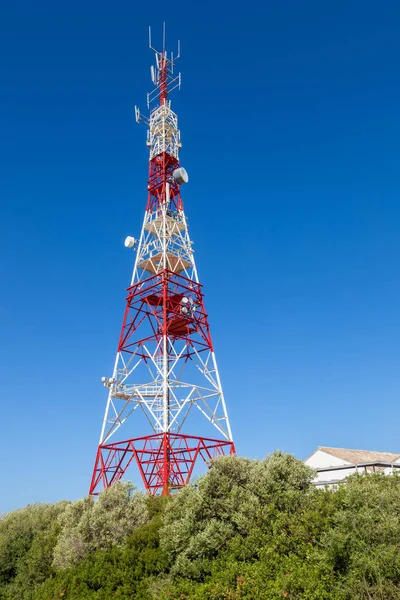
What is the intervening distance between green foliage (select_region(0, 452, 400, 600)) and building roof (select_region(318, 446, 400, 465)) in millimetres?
19405

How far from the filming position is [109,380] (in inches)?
1369

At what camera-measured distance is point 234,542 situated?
20188 mm

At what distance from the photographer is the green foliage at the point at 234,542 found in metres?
16.5

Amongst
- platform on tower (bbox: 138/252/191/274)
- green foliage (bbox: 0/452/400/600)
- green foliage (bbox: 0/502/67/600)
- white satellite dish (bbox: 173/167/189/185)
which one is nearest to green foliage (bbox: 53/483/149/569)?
green foliage (bbox: 0/452/400/600)

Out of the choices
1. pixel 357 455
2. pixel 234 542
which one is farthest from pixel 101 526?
pixel 357 455

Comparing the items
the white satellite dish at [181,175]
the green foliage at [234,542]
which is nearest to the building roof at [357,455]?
the green foliage at [234,542]

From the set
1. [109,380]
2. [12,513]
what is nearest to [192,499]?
[109,380]

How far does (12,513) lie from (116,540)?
744 inches

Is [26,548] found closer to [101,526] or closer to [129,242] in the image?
[101,526]

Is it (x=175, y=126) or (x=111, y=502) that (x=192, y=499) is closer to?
(x=111, y=502)

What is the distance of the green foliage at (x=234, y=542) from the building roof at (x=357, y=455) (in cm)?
1940

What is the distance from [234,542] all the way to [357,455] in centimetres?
2612

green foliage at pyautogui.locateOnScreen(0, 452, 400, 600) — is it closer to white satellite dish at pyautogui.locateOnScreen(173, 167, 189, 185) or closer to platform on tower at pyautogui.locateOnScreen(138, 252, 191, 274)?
platform on tower at pyautogui.locateOnScreen(138, 252, 191, 274)

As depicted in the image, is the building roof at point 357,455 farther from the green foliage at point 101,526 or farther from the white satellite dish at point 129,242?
the white satellite dish at point 129,242
